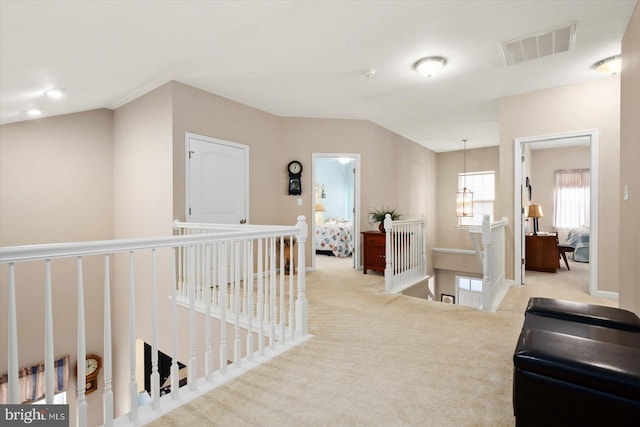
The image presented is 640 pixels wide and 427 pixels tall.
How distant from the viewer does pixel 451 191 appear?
8.69 m

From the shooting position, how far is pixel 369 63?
3.48m

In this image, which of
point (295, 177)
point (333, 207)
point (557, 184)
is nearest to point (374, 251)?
point (295, 177)

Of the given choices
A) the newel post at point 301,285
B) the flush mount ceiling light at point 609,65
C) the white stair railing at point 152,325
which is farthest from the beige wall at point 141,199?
the flush mount ceiling light at point 609,65

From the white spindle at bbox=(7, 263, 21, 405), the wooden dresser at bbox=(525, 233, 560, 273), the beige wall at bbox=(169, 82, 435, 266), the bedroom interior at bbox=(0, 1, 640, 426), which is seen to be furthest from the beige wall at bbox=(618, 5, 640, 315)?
the white spindle at bbox=(7, 263, 21, 405)

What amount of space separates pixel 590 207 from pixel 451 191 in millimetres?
4864

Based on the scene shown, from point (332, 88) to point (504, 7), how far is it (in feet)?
6.95

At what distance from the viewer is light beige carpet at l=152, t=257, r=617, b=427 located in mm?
1661

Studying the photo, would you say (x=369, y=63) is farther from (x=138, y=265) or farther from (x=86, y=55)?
(x=138, y=265)

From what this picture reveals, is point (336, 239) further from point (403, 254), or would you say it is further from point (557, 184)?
point (557, 184)

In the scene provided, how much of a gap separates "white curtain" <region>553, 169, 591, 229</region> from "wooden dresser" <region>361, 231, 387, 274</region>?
5156 millimetres

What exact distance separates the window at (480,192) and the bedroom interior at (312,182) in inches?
77.8

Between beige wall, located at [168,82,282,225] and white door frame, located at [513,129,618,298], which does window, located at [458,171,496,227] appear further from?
beige wall, located at [168,82,282,225]

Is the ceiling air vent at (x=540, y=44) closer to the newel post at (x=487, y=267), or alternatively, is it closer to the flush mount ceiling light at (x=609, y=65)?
the flush mount ceiling light at (x=609, y=65)

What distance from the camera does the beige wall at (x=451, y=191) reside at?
8211 mm
